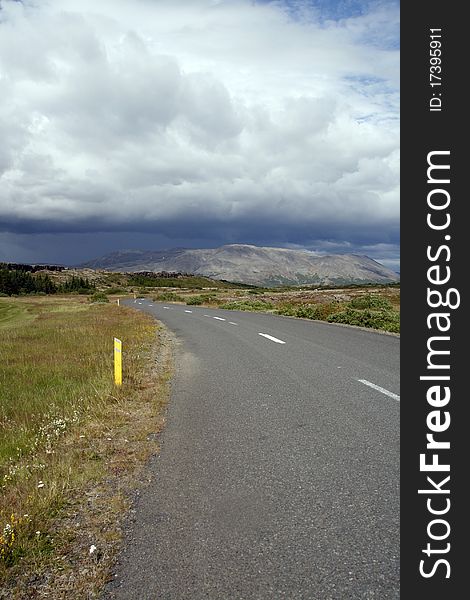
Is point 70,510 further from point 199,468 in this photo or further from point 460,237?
point 460,237

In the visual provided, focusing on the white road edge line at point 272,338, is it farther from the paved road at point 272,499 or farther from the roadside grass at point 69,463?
the paved road at point 272,499

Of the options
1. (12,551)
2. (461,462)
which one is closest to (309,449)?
(461,462)

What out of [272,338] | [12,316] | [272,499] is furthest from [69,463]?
[12,316]

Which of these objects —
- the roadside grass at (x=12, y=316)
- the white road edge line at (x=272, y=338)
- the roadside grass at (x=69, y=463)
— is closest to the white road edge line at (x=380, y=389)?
the roadside grass at (x=69, y=463)

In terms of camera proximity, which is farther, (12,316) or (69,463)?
(12,316)

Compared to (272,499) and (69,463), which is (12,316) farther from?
(272,499)

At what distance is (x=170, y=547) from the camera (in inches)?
138

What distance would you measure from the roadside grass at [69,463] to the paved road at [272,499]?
0.95ft

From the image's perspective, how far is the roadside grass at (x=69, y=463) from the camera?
3334mm

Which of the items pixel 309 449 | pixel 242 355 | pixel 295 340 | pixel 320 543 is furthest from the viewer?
pixel 295 340

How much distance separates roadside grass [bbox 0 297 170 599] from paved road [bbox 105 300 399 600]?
0.95 ft

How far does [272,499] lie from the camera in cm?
425

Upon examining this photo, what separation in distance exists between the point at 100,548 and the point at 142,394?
521cm

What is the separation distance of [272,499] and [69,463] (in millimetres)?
2479
